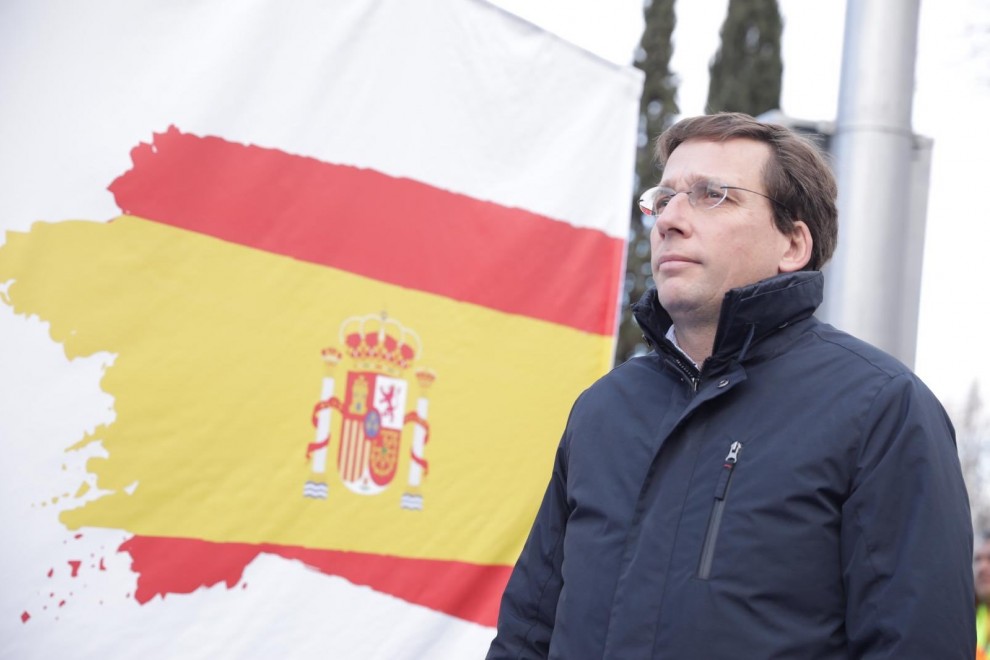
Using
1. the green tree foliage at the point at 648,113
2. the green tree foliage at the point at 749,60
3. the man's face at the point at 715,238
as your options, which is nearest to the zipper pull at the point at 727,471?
the man's face at the point at 715,238

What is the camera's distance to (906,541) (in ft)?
4.97

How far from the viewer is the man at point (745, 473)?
5.03 feet

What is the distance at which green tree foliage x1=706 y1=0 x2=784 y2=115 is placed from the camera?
18.3m

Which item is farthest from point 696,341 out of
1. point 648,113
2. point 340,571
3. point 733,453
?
point 648,113

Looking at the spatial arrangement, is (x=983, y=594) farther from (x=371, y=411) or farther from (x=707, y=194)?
(x=707, y=194)

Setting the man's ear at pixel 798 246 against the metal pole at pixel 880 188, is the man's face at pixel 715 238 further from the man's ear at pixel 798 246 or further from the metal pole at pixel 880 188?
the metal pole at pixel 880 188

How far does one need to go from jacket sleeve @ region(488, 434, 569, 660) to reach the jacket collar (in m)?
0.43

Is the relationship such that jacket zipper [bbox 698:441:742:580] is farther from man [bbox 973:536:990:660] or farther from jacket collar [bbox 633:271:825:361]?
man [bbox 973:536:990:660]

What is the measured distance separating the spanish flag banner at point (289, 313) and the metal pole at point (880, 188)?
0.80 meters

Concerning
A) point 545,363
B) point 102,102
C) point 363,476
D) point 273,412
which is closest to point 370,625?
point 363,476

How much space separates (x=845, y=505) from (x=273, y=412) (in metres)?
1.52

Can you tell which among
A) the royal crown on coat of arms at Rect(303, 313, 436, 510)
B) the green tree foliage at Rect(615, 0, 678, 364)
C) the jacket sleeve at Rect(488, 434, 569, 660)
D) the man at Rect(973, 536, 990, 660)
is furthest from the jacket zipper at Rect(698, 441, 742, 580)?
the green tree foliage at Rect(615, 0, 678, 364)

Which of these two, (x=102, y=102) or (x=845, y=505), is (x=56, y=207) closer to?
(x=102, y=102)

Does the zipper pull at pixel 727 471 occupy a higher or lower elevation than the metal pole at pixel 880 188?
lower
